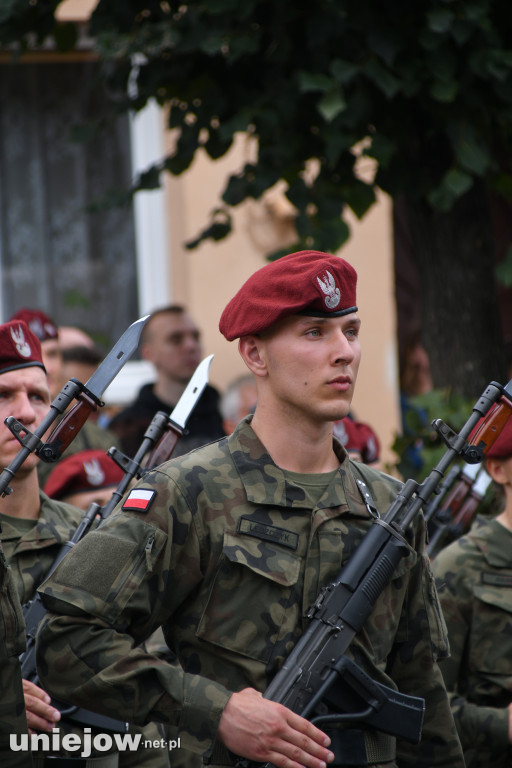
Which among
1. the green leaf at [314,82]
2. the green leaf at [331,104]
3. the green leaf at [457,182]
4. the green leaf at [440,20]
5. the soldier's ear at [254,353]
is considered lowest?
the soldier's ear at [254,353]

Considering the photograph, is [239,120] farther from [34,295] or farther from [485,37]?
[34,295]

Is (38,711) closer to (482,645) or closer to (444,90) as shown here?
(482,645)

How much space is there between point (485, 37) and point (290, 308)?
220 cm

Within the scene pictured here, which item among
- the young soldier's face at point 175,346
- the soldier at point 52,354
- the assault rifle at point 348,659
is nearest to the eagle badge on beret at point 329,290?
the assault rifle at point 348,659

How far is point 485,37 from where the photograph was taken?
438 centimetres

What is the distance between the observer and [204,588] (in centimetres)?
264

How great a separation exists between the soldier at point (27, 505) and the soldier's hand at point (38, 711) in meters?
0.17

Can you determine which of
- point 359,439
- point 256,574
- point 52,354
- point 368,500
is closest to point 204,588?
point 256,574

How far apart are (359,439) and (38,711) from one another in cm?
186

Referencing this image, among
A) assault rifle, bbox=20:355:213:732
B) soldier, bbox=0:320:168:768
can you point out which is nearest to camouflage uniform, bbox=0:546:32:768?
assault rifle, bbox=20:355:213:732

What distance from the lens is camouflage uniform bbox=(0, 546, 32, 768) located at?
2836 millimetres

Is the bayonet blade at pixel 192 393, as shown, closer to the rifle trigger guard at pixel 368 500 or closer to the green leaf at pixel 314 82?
the rifle trigger guard at pixel 368 500

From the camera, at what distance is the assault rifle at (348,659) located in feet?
8.46

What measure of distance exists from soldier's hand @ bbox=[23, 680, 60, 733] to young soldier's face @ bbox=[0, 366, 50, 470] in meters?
0.65
